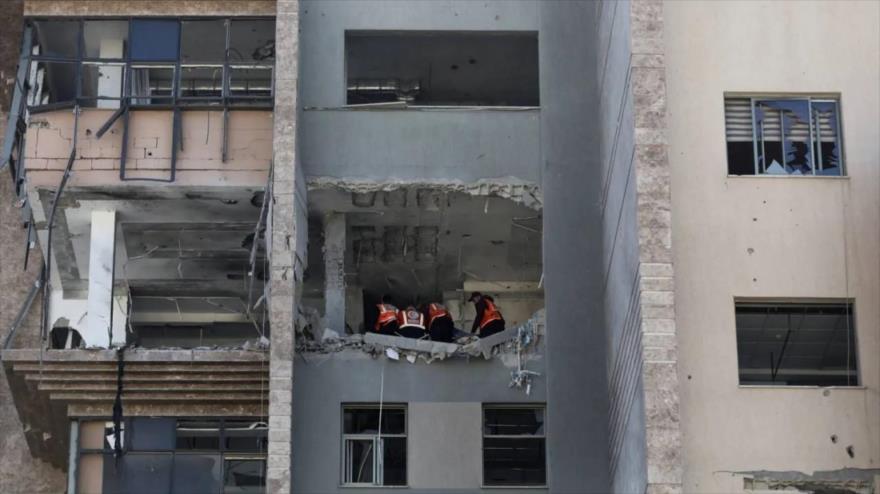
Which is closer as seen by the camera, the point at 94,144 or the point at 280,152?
the point at 280,152

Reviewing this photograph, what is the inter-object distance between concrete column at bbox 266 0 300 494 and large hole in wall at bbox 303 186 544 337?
167 centimetres

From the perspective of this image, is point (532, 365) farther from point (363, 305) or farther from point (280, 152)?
point (363, 305)

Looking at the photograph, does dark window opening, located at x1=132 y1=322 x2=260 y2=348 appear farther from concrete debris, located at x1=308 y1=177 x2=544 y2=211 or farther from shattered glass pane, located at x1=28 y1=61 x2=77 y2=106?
concrete debris, located at x1=308 y1=177 x2=544 y2=211

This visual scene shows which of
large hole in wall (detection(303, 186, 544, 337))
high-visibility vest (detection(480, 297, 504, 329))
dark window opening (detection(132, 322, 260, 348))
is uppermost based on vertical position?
large hole in wall (detection(303, 186, 544, 337))

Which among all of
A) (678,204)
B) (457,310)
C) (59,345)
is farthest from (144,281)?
(678,204)

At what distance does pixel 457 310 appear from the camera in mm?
35344

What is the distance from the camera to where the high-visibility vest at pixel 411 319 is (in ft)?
93.9

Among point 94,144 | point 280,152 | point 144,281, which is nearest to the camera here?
point 280,152

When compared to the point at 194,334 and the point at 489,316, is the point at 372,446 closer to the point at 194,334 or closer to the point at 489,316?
the point at 489,316

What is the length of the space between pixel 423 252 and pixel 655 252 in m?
9.29

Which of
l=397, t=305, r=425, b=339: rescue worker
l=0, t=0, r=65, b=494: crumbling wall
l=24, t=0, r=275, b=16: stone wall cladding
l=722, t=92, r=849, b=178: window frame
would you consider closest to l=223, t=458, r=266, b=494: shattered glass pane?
l=0, t=0, r=65, b=494: crumbling wall

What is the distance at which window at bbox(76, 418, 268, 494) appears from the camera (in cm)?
2973

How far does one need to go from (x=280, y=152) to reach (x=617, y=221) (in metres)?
5.77

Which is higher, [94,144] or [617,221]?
[94,144]
